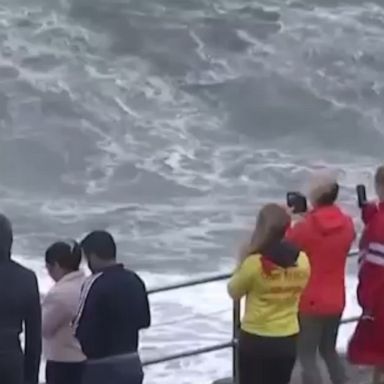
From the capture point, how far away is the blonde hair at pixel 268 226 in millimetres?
6113

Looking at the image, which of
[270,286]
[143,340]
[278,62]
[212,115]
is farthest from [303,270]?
[278,62]

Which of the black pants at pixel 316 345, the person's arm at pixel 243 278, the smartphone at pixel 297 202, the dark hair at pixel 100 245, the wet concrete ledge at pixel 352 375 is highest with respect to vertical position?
the smartphone at pixel 297 202

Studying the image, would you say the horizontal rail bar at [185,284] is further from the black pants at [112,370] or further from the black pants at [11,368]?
the black pants at [11,368]

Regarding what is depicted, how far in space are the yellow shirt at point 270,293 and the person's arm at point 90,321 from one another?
69 centimetres

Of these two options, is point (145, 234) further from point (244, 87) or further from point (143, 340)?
point (244, 87)

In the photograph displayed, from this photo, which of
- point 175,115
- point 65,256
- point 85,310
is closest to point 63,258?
point 65,256

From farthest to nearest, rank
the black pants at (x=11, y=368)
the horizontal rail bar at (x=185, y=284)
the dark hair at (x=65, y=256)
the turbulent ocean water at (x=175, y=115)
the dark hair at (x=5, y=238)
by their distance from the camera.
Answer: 1. the turbulent ocean water at (x=175, y=115)
2. the horizontal rail bar at (x=185, y=284)
3. the dark hair at (x=65, y=256)
4. the black pants at (x=11, y=368)
5. the dark hair at (x=5, y=238)

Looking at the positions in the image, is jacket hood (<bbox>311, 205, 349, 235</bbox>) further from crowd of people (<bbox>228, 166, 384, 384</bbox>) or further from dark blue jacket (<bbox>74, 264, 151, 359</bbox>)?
dark blue jacket (<bbox>74, 264, 151, 359</bbox>)

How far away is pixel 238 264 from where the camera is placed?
6258mm

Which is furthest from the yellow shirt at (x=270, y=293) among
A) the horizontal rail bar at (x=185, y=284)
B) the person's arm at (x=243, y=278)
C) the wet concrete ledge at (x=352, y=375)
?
the wet concrete ledge at (x=352, y=375)

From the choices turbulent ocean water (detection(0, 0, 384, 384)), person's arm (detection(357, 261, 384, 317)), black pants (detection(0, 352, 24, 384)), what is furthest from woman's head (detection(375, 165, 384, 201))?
turbulent ocean water (detection(0, 0, 384, 384))

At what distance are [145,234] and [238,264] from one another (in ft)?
43.6

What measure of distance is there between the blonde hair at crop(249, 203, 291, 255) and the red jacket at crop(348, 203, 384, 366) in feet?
2.73

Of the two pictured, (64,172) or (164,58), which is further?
(164,58)
